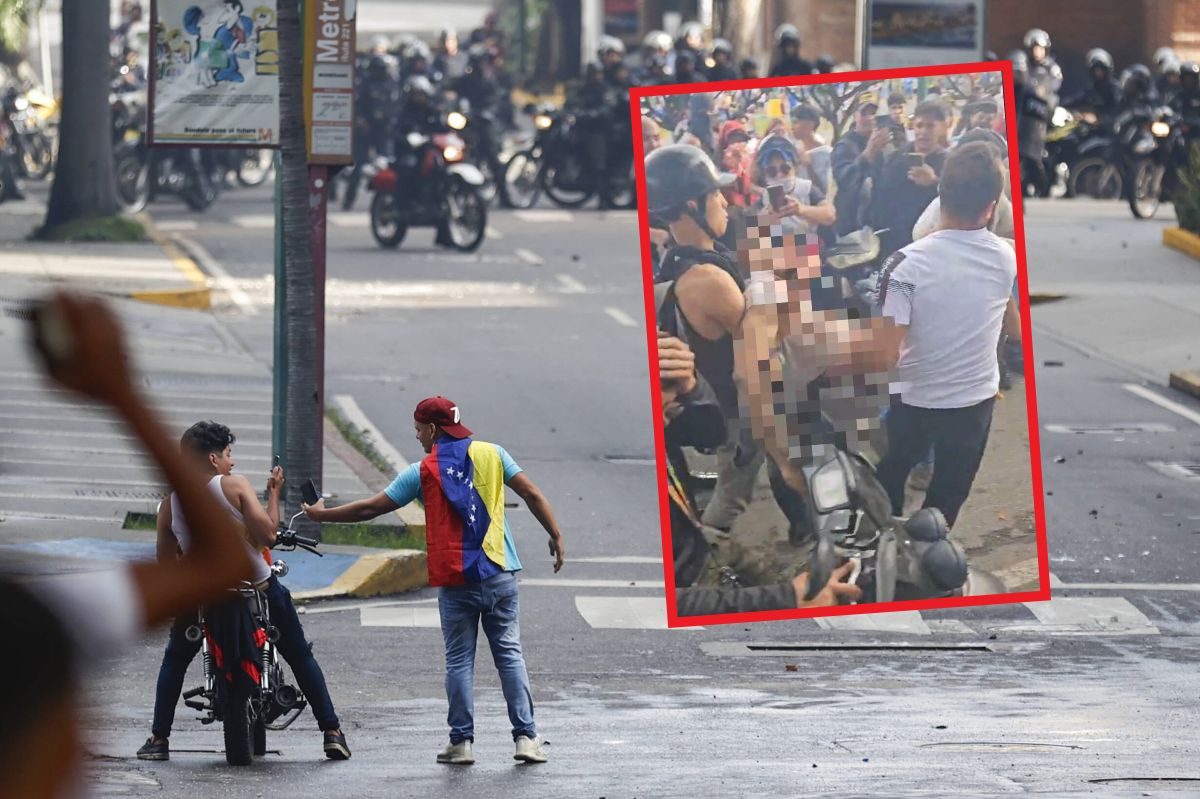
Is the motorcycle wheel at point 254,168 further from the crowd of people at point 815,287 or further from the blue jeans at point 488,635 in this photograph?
the blue jeans at point 488,635

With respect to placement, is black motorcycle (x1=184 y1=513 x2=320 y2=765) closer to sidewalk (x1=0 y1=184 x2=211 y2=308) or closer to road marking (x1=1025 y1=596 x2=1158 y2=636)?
road marking (x1=1025 y1=596 x2=1158 y2=636)

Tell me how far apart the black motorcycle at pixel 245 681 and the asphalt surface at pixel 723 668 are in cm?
17

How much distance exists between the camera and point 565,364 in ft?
68.5

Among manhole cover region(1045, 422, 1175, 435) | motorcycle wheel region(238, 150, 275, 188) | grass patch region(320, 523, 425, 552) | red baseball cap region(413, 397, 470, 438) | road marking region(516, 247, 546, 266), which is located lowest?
grass patch region(320, 523, 425, 552)

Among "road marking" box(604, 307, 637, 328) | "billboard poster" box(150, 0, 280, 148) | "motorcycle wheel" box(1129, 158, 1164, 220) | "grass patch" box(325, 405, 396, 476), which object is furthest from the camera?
"motorcycle wheel" box(1129, 158, 1164, 220)

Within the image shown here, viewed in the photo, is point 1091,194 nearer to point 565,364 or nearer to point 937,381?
point 565,364

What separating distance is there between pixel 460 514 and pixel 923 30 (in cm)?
1981

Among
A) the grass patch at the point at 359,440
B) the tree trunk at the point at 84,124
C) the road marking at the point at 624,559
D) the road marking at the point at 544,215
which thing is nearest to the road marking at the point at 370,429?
the grass patch at the point at 359,440

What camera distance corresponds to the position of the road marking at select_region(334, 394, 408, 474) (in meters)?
16.2

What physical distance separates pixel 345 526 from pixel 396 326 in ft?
30.6

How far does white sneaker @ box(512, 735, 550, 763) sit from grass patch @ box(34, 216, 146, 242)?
813 inches

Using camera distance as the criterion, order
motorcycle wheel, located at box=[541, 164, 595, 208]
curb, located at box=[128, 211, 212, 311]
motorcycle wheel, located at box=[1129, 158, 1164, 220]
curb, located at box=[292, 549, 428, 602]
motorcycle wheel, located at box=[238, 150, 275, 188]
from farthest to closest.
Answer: motorcycle wheel, located at box=[238, 150, 275, 188] < motorcycle wheel, located at box=[541, 164, 595, 208] < motorcycle wheel, located at box=[1129, 158, 1164, 220] < curb, located at box=[128, 211, 212, 311] < curb, located at box=[292, 549, 428, 602]

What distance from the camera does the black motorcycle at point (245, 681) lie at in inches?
342

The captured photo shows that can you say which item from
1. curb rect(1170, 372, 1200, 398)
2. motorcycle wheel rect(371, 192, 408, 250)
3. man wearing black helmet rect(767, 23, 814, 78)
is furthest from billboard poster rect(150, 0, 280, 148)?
man wearing black helmet rect(767, 23, 814, 78)
